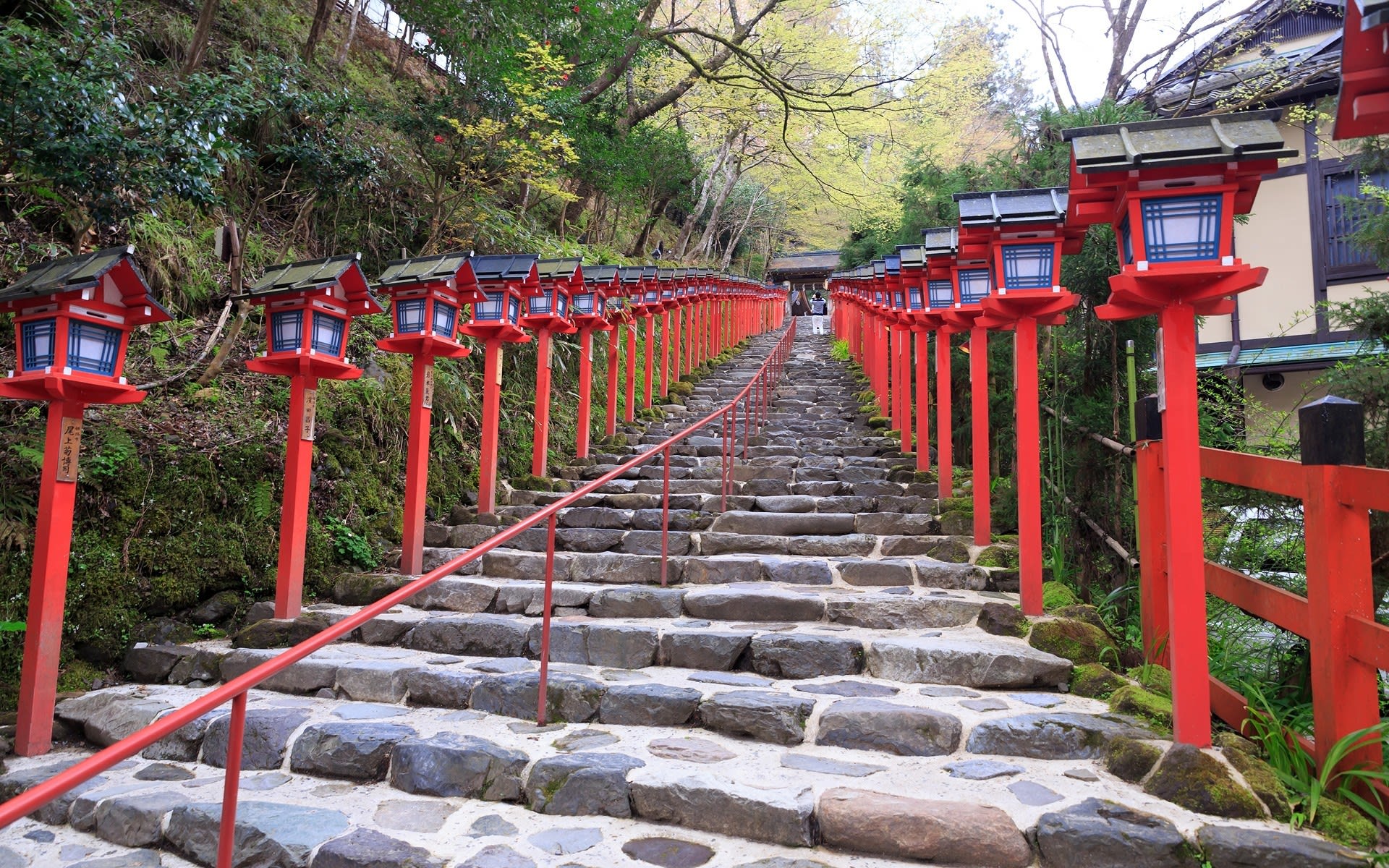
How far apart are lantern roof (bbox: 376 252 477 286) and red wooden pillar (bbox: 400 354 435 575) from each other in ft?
1.80

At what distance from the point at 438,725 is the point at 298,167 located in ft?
18.4

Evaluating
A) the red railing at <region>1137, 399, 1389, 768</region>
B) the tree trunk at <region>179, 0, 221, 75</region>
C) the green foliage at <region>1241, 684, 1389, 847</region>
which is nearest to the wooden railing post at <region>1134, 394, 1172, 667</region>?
the red railing at <region>1137, 399, 1389, 768</region>

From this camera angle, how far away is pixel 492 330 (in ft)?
22.0

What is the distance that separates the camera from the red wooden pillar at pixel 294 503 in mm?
4742

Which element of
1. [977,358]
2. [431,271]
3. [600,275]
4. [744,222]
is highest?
[744,222]

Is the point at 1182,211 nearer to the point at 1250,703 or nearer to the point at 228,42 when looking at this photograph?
the point at 1250,703

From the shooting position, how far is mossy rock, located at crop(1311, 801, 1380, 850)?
97.5 inches

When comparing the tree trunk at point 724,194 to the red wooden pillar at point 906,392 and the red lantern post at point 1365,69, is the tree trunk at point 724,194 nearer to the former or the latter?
the red wooden pillar at point 906,392

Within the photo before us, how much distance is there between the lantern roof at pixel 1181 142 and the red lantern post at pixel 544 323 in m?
5.41

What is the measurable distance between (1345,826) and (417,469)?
17.2ft

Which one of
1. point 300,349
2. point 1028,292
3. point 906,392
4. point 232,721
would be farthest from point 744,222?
point 232,721

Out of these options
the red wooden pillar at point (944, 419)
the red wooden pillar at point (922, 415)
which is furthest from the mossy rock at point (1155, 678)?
the red wooden pillar at point (922, 415)

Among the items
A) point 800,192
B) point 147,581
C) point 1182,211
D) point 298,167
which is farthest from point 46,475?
point 800,192

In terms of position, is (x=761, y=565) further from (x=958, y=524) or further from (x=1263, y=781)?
(x=1263, y=781)
